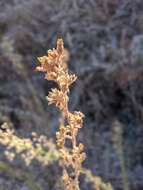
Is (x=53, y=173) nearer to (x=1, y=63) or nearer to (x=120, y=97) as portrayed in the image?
(x=120, y=97)

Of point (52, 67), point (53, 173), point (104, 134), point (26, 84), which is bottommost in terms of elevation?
point (52, 67)

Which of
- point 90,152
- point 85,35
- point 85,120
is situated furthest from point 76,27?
point 90,152

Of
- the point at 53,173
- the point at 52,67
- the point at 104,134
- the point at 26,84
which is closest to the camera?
the point at 52,67

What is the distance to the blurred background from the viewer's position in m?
2.55

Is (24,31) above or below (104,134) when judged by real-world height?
above

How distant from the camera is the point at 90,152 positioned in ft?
8.57

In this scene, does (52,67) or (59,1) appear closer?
(52,67)

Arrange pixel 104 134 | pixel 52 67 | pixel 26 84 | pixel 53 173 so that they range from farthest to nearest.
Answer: pixel 26 84 < pixel 104 134 < pixel 53 173 < pixel 52 67

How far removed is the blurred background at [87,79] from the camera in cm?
255

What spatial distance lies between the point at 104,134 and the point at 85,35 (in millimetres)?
540

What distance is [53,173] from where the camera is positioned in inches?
98.8

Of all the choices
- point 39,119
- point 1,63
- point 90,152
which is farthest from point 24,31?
point 90,152

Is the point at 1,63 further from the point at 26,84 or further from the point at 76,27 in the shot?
the point at 76,27

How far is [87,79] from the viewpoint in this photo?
8.98 feet
